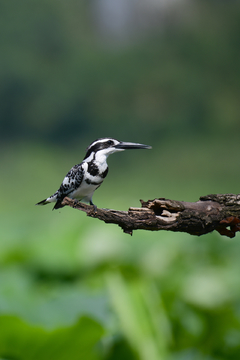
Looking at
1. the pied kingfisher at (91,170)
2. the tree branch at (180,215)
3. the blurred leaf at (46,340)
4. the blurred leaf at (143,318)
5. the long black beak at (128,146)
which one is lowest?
the blurred leaf at (46,340)

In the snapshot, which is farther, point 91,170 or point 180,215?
point 91,170

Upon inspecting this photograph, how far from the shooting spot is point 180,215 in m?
0.62

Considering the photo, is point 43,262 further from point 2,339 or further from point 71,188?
point 71,188

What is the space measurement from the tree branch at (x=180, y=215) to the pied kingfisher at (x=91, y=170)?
0.11 m

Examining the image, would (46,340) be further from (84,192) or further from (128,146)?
(128,146)

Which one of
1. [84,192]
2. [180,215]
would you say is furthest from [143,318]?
[180,215]

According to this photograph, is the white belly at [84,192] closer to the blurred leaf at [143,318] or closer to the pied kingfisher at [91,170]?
the pied kingfisher at [91,170]

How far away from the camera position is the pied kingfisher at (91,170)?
78 centimetres

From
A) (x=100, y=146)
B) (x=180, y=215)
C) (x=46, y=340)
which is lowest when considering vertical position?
(x=46, y=340)

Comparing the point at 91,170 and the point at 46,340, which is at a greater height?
the point at 91,170

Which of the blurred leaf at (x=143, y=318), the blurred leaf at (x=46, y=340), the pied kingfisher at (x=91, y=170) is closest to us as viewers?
the pied kingfisher at (x=91, y=170)

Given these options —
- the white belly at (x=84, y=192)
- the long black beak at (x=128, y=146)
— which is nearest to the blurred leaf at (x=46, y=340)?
the white belly at (x=84, y=192)

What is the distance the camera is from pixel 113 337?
166 cm

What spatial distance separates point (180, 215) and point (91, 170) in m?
0.24
